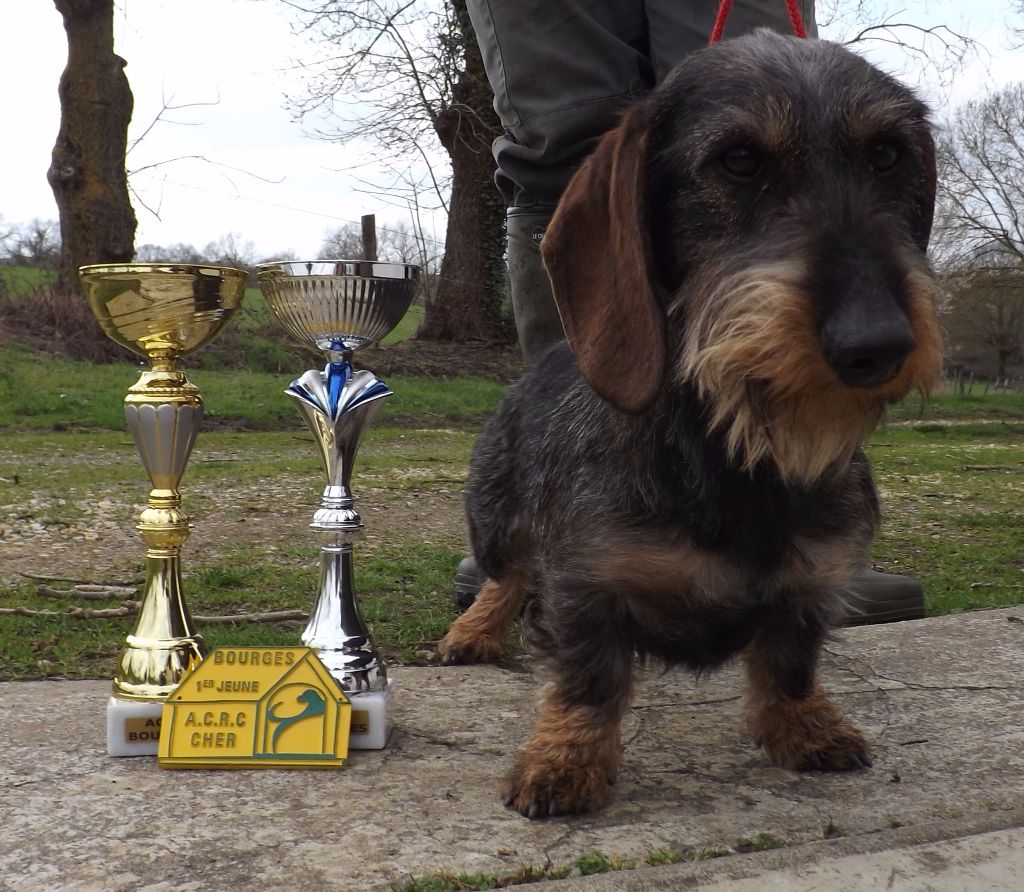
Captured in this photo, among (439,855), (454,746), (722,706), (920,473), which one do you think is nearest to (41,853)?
(439,855)

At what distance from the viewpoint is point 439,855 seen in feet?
6.23

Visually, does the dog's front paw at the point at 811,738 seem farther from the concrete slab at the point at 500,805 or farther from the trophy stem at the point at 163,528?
the trophy stem at the point at 163,528

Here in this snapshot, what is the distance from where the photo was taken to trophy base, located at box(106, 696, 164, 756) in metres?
2.32

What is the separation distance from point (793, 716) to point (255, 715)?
48.7 inches

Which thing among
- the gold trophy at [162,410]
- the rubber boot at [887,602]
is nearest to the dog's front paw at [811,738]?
the rubber boot at [887,602]

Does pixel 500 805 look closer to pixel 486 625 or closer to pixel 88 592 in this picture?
pixel 486 625

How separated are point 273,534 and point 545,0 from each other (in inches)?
108

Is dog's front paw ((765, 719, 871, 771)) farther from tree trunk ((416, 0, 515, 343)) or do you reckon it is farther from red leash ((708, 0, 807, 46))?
tree trunk ((416, 0, 515, 343))

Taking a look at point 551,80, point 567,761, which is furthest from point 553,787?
point 551,80

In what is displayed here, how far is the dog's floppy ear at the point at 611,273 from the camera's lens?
209cm

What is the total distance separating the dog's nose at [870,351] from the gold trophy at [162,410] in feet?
4.98

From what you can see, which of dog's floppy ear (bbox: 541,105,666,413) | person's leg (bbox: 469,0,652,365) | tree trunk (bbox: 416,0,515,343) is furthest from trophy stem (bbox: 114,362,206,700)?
tree trunk (bbox: 416,0,515,343)

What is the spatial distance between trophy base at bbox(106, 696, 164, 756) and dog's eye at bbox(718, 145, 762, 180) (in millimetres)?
1695

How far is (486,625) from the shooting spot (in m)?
3.24
